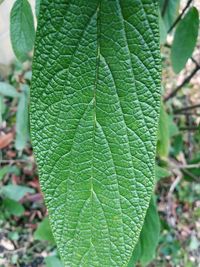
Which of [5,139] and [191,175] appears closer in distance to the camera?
[191,175]

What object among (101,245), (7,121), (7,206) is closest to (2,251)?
(7,206)

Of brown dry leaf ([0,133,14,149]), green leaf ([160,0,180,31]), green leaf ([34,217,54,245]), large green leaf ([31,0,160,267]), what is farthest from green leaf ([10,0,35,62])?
brown dry leaf ([0,133,14,149])

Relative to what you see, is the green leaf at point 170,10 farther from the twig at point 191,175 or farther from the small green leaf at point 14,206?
the small green leaf at point 14,206

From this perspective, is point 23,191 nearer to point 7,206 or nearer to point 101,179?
point 7,206

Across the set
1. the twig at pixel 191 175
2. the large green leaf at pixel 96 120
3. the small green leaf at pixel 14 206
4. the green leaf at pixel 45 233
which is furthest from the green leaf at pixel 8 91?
the large green leaf at pixel 96 120

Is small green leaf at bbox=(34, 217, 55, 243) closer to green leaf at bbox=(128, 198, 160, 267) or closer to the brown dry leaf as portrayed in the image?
green leaf at bbox=(128, 198, 160, 267)

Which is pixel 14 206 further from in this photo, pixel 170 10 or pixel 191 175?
pixel 170 10

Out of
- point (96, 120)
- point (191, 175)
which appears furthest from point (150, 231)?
point (96, 120)
